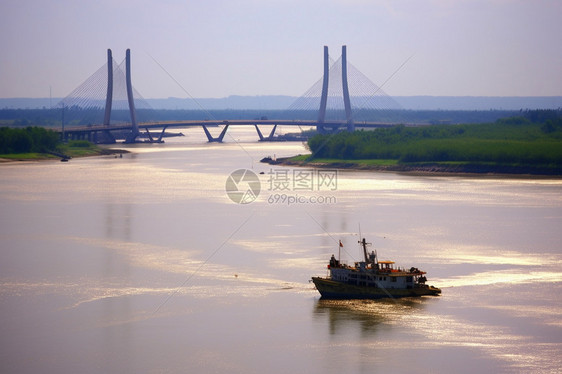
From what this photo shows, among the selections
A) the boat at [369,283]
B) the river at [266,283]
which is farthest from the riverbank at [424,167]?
the boat at [369,283]

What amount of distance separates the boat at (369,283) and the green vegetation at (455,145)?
41.0m

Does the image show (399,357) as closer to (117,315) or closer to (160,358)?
(160,358)

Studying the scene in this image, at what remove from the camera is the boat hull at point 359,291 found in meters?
24.5

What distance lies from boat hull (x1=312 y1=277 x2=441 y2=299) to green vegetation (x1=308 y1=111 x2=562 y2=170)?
41.1 metres

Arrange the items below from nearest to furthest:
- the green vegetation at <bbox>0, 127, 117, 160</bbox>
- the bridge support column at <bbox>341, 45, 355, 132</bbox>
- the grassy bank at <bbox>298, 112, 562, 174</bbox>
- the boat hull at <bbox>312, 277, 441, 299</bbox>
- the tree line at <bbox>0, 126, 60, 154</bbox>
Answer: the boat hull at <bbox>312, 277, 441, 299</bbox> < the grassy bank at <bbox>298, 112, 562, 174</bbox> < the green vegetation at <bbox>0, 127, 117, 160</bbox> < the tree line at <bbox>0, 126, 60, 154</bbox> < the bridge support column at <bbox>341, 45, 355, 132</bbox>

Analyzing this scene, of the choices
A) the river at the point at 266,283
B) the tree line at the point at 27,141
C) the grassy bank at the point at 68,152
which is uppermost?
the tree line at the point at 27,141

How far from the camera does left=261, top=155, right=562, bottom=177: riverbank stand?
63.2 m

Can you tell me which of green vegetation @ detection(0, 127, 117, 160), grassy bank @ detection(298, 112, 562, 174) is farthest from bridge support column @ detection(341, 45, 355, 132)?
green vegetation @ detection(0, 127, 117, 160)

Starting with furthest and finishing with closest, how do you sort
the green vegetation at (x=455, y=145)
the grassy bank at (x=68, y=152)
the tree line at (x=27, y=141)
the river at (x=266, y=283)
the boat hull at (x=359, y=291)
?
1. the tree line at (x=27, y=141)
2. the grassy bank at (x=68, y=152)
3. the green vegetation at (x=455, y=145)
4. the boat hull at (x=359, y=291)
5. the river at (x=266, y=283)

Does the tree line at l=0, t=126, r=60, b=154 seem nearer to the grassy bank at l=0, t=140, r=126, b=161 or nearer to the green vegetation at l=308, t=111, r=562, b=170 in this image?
the grassy bank at l=0, t=140, r=126, b=161

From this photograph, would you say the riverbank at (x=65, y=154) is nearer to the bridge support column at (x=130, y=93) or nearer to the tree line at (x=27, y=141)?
the tree line at (x=27, y=141)

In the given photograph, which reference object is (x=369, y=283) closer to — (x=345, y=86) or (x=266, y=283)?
(x=266, y=283)

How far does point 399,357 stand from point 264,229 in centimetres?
1698

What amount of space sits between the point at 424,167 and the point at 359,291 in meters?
44.8
